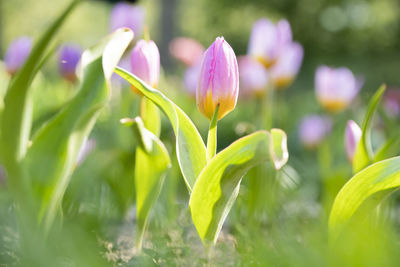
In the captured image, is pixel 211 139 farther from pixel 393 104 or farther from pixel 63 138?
pixel 393 104

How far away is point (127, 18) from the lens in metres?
1.21

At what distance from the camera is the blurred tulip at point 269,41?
1.29 m

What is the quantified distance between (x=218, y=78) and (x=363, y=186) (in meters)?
0.21

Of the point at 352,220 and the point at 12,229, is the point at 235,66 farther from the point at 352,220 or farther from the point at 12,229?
the point at 12,229

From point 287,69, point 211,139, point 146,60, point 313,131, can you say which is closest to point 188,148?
point 211,139

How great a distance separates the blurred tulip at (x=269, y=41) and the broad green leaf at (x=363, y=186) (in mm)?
696

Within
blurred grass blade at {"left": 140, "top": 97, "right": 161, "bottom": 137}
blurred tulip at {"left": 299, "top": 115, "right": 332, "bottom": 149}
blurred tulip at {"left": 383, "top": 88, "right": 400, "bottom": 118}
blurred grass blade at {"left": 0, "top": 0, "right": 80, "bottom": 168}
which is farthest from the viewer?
blurred tulip at {"left": 383, "top": 88, "right": 400, "bottom": 118}

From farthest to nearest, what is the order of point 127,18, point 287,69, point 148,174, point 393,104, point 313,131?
point 393,104
point 313,131
point 287,69
point 127,18
point 148,174

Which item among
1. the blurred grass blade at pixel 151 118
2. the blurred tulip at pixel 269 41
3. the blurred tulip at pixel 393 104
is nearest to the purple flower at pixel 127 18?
the blurred tulip at pixel 269 41

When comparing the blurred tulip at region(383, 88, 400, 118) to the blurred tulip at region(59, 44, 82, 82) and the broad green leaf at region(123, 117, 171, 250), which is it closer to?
the blurred tulip at region(59, 44, 82, 82)

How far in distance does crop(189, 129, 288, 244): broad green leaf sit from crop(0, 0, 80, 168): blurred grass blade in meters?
0.19

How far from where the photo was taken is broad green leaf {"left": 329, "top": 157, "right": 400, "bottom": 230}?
23.5 inches

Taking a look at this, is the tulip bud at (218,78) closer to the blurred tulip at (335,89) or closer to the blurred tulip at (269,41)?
the blurred tulip at (269,41)

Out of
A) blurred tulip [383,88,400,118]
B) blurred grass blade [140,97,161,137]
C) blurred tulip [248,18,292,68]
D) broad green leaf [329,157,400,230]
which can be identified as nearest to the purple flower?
blurred tulip [248,18,292,68]
